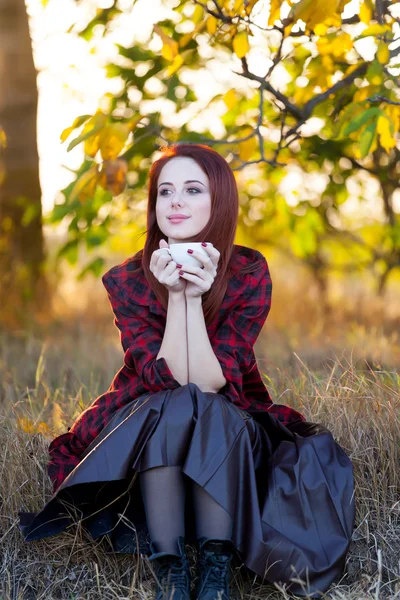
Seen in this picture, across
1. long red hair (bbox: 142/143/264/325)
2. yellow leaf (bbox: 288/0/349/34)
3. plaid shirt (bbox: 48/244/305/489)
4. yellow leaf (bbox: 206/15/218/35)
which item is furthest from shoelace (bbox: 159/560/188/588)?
yellow leaf (bbox: 206/15/218/35)

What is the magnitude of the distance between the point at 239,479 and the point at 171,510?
20cm

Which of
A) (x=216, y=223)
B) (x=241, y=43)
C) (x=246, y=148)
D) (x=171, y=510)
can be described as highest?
(x=241, y=43)

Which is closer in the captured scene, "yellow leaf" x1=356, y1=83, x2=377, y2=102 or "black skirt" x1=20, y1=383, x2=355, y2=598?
"black skirt" x1=20, y1=383, x2=355, y2=598

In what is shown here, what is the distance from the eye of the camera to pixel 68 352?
4.64m

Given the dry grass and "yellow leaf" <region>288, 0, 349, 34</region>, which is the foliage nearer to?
"yellow leaf" <region>288, 0, 349, 34</region>

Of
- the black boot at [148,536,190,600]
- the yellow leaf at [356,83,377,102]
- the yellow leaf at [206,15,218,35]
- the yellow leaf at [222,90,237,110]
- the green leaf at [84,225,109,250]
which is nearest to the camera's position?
the black boot at [148,536,190,600]

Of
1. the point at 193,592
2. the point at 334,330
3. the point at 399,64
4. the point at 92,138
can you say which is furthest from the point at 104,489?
the point at 334,330

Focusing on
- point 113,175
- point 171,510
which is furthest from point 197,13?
point 171,510

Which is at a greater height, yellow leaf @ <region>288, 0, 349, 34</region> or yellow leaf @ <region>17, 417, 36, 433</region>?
yellow leaf @ <region>288, 0, 349, 34</region>

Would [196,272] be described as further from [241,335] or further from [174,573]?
[174,573]

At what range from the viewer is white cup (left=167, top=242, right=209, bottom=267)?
215cm

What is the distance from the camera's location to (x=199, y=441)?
6.44 ft

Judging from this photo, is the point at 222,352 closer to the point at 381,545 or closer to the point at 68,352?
the point at 381,545

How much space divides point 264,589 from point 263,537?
0.67 feet
